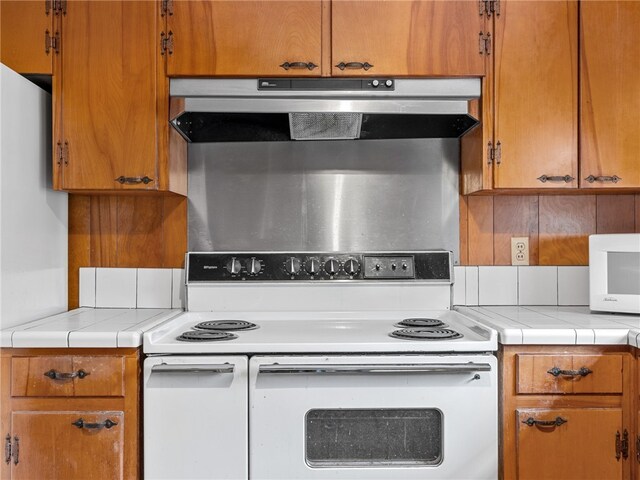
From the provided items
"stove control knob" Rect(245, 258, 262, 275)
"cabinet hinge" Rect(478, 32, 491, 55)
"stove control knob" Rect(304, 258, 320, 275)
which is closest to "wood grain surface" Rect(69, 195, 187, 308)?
"stove control knob" Rect(245, 258, 262, 275)

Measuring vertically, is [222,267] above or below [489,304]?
above

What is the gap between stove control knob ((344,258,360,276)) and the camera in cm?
205

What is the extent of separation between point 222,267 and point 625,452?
4.89 ft

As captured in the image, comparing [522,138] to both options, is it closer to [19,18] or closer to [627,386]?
[627,386]

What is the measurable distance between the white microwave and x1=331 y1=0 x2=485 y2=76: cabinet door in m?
0.81

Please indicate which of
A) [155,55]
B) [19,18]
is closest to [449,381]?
[155,55]

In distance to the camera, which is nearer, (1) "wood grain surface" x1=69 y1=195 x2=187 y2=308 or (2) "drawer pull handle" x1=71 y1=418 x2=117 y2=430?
(2) "drawer pull handle" x1=71 y1=418 x2=117 y2=430

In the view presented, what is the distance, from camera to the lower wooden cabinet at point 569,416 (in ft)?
4.99

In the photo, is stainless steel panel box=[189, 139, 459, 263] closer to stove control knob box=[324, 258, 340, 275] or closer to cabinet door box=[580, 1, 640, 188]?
stove control knob box=[324, 258, 340, 275]

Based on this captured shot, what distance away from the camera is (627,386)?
5.02 feet

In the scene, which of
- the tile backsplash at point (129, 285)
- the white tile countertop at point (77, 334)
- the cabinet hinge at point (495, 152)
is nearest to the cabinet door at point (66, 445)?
the white tile countertop at point (77, 334)

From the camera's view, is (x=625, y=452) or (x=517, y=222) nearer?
(x=625, y=452)

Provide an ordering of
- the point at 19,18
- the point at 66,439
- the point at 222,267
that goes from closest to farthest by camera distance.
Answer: the point at 66,439 < the point at 19,18 < the point at 222,267

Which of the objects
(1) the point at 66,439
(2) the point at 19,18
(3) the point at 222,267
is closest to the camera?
(1) the point at 66,439
